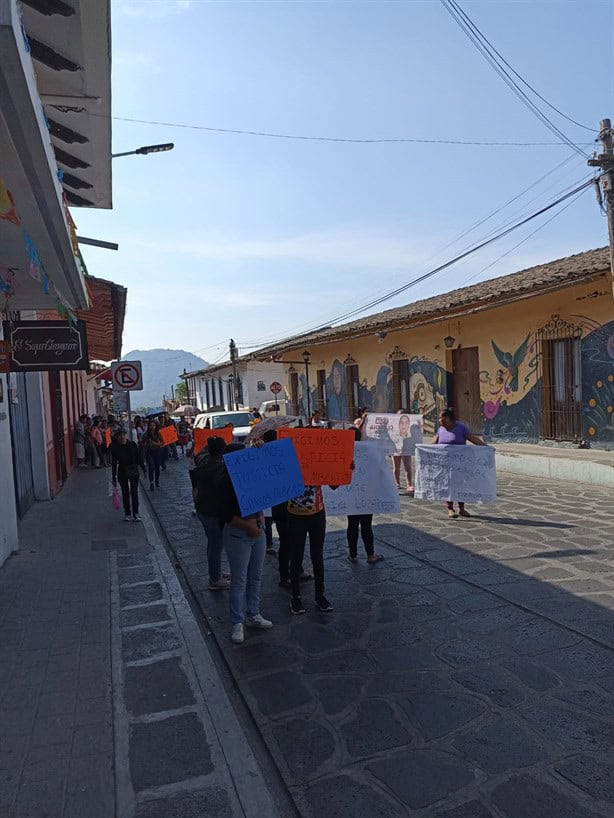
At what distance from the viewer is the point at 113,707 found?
400 cm

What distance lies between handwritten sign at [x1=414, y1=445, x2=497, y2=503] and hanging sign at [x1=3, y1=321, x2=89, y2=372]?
204 inches

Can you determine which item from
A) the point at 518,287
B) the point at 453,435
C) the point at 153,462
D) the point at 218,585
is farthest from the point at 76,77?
the point at 518,287

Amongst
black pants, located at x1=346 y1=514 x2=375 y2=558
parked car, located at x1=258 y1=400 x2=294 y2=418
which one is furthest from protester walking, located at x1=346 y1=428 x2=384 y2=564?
parked car, located at x1=258 y1=400 x2=294 y2=418

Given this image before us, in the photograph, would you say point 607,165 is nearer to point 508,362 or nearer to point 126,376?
point 508,362

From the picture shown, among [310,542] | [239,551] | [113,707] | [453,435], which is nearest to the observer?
[113,707]

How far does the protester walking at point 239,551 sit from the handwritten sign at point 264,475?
0.09 metres

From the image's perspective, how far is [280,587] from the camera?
6410 mm

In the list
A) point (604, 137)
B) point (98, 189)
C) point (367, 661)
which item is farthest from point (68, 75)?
point (604, 137)

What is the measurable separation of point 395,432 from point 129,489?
16.6ft

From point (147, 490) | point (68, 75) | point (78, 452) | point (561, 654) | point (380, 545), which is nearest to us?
point (561, 654)

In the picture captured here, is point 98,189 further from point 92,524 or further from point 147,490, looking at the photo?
point 147,490

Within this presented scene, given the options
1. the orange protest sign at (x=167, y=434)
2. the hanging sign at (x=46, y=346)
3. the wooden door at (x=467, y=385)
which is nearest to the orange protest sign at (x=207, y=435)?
the hanging sign at (x=46, y=346)

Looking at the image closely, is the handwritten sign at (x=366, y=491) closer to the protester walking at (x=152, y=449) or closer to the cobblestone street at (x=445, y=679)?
the cobblestone street at (x=445, y=679)

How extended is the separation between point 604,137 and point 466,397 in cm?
836
